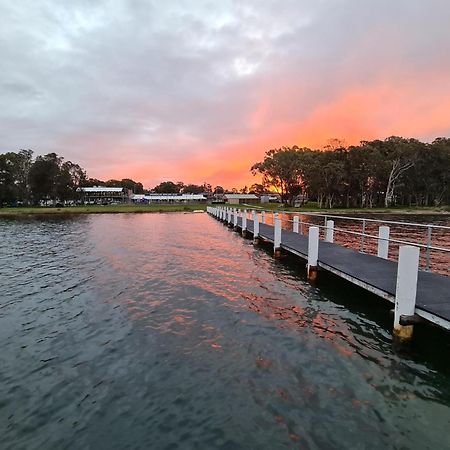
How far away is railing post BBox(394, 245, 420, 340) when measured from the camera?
7.05 meters

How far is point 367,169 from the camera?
81125 millimetres

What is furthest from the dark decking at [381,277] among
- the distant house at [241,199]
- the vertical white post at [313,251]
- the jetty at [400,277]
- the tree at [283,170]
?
the distant house at [241,199]

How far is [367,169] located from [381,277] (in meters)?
78.0

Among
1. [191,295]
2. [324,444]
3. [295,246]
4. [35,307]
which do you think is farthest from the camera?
[295,246]

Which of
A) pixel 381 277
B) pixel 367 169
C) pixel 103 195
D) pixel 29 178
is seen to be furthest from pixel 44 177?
pixel 381 277

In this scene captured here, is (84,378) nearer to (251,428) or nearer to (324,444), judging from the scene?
(251,428)

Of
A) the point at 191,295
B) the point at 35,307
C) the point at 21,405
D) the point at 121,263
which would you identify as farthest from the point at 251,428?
the point at 121,263

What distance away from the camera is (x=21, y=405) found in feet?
17.9

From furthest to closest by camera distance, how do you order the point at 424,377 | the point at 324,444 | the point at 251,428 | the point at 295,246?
1. the point at 295,246
2. the point at 424,377
3. the point at 251,428
4. the point at 324,444

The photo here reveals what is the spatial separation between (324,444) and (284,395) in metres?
1.14

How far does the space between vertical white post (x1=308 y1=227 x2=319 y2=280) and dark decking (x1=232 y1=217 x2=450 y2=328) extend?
22cm

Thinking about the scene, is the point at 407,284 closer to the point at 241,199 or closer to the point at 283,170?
the point at 283,170

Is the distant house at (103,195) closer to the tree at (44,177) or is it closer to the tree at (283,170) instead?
the tree at (44,177)

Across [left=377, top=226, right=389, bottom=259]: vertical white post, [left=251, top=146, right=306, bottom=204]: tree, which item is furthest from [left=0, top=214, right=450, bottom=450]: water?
[left=251, top=146, right=306, bottom=204]: tree
